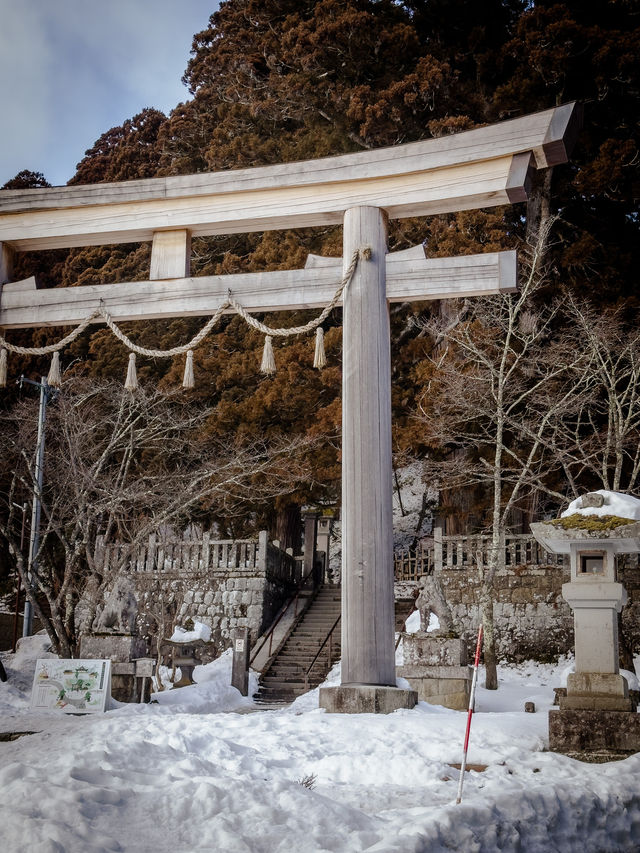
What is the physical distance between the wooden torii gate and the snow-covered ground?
1450 mm

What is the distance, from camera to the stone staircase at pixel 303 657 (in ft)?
54.1

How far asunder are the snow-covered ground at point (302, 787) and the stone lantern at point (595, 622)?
1.26ft

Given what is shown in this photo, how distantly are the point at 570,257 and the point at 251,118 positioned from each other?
9.90m

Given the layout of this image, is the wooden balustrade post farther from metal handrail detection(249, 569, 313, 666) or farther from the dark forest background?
metal handrail detection(249, 569, 313, 666)

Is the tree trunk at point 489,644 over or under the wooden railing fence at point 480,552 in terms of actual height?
under

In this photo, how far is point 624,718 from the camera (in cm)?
719

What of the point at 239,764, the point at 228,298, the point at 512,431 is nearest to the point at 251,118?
the point at 512,431

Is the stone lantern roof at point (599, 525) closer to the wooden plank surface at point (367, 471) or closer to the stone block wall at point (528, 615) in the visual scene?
the wooden plank surface at point (367, 471)

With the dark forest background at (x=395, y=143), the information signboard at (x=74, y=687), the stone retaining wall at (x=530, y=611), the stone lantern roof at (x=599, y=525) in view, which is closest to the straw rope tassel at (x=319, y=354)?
the stone lantern roof at (x=599, y=525)

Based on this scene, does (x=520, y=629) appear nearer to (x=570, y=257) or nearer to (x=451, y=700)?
(x=451, y=700)

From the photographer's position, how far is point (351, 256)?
9.50 m

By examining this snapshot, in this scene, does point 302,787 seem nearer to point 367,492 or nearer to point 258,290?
point 367,492

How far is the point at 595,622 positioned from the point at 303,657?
36.6 ft

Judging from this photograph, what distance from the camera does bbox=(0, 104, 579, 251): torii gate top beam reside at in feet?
29.4
